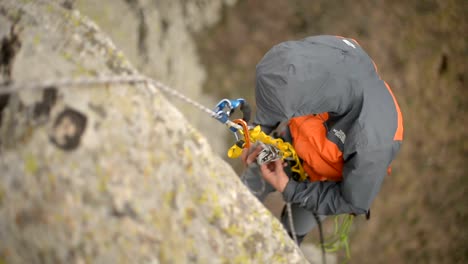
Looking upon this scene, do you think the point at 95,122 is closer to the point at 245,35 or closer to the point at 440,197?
the point at 245,35

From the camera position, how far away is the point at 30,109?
22.5 inches

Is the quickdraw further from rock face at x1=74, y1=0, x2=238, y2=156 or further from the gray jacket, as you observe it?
rock face at x1=74, y1=0, x2=238, y2=156

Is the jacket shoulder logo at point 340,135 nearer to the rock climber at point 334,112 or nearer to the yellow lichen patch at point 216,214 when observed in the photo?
the rock climber at point 334,112

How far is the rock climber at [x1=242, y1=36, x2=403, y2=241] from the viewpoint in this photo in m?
0.91

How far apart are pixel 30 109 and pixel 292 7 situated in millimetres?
2212

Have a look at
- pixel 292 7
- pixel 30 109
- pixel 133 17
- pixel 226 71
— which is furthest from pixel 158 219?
pixel 292 7

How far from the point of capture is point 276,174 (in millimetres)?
1362

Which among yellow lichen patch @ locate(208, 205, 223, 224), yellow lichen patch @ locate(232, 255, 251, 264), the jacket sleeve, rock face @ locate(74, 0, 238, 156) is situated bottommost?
the jacket sleeve

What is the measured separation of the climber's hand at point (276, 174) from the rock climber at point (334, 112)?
0.31 ft

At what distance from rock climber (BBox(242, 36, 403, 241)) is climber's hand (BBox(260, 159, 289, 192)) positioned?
0.31 ft

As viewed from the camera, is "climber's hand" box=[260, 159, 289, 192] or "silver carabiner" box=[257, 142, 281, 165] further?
"climber's hand" box=[260, 159, 289, 192]

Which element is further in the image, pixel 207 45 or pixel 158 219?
pixel 207 45

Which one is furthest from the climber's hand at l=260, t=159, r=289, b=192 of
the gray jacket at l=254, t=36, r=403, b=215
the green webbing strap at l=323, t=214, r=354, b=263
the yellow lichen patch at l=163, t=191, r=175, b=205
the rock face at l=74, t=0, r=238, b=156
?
the rock face at l=74, t=0, r=238, b=156

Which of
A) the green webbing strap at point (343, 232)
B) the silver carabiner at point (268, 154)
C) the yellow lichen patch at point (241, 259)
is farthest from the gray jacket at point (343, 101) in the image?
the green webbing strap at point (343, 232)
